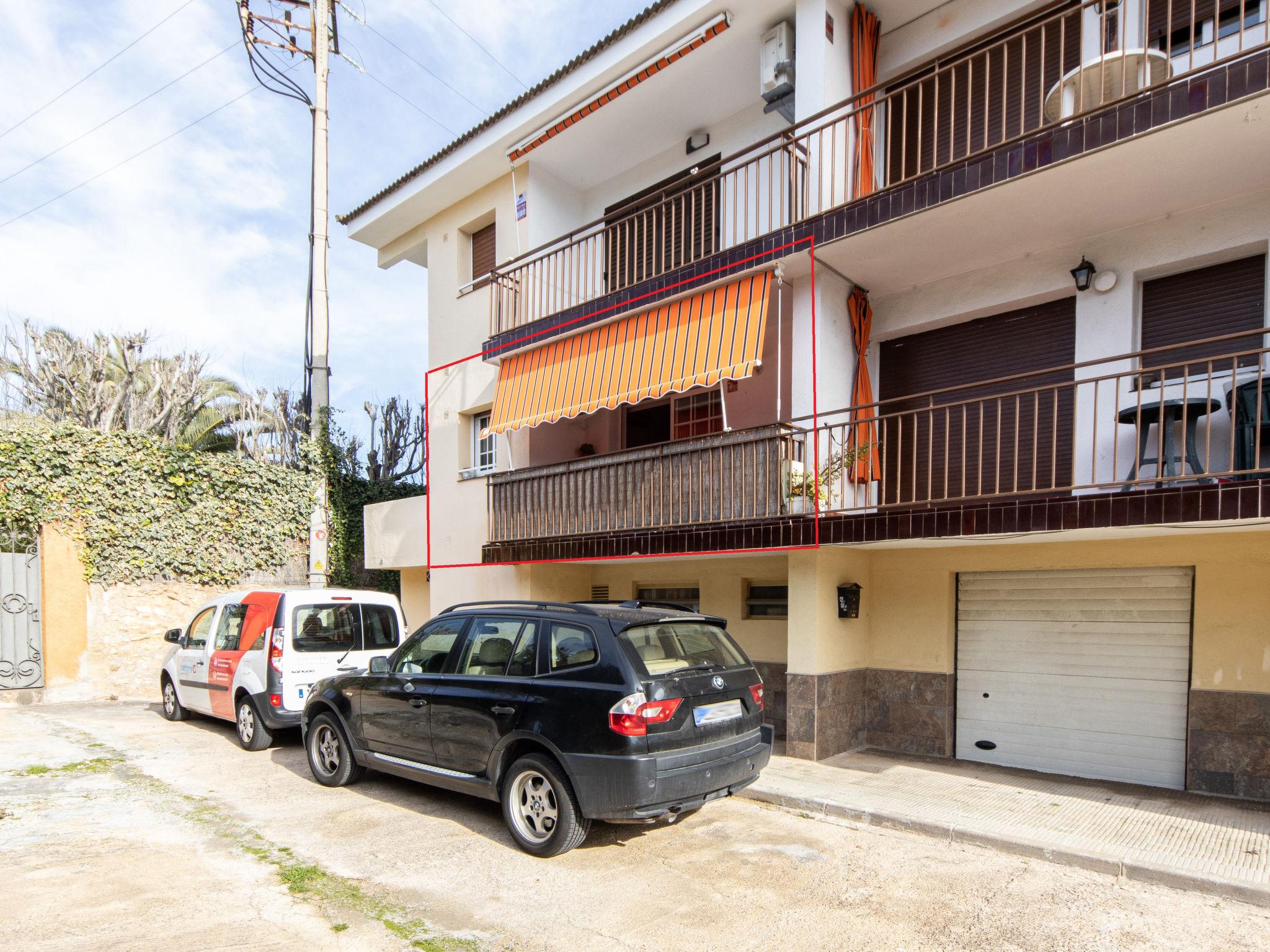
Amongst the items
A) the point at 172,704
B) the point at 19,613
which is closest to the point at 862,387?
the point at 172,704

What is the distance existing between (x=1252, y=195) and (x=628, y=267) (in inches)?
285

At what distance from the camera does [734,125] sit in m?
10.6

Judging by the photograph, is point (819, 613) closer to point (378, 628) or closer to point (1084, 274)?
point (1084, 274)

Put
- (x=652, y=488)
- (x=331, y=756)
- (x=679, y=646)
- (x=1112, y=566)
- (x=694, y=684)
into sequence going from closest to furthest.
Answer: (x=694, y=684)
(x=679, y=646)
(x=331, y=756)
(x=1112, y=566)
(x=652, y=488)

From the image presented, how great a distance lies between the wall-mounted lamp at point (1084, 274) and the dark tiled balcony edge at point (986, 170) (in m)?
1.39

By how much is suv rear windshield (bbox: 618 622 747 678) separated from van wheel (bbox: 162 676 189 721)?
8.07m

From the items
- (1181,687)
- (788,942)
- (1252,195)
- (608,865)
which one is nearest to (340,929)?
(608,865)

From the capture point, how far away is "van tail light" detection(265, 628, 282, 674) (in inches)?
329

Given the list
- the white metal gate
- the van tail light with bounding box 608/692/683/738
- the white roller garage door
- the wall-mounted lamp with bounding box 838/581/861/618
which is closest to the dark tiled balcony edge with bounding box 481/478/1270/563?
the wall-mounted lamp with bounding box 838/581/861/618

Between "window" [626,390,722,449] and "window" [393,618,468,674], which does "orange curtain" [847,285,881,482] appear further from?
"window" [393,618,468,674]

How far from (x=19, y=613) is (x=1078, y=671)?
14242mm

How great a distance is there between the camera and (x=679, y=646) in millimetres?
5711

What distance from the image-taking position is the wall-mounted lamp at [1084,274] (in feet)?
24.1

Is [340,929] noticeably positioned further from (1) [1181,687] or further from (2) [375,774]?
(1) [1181,687]
